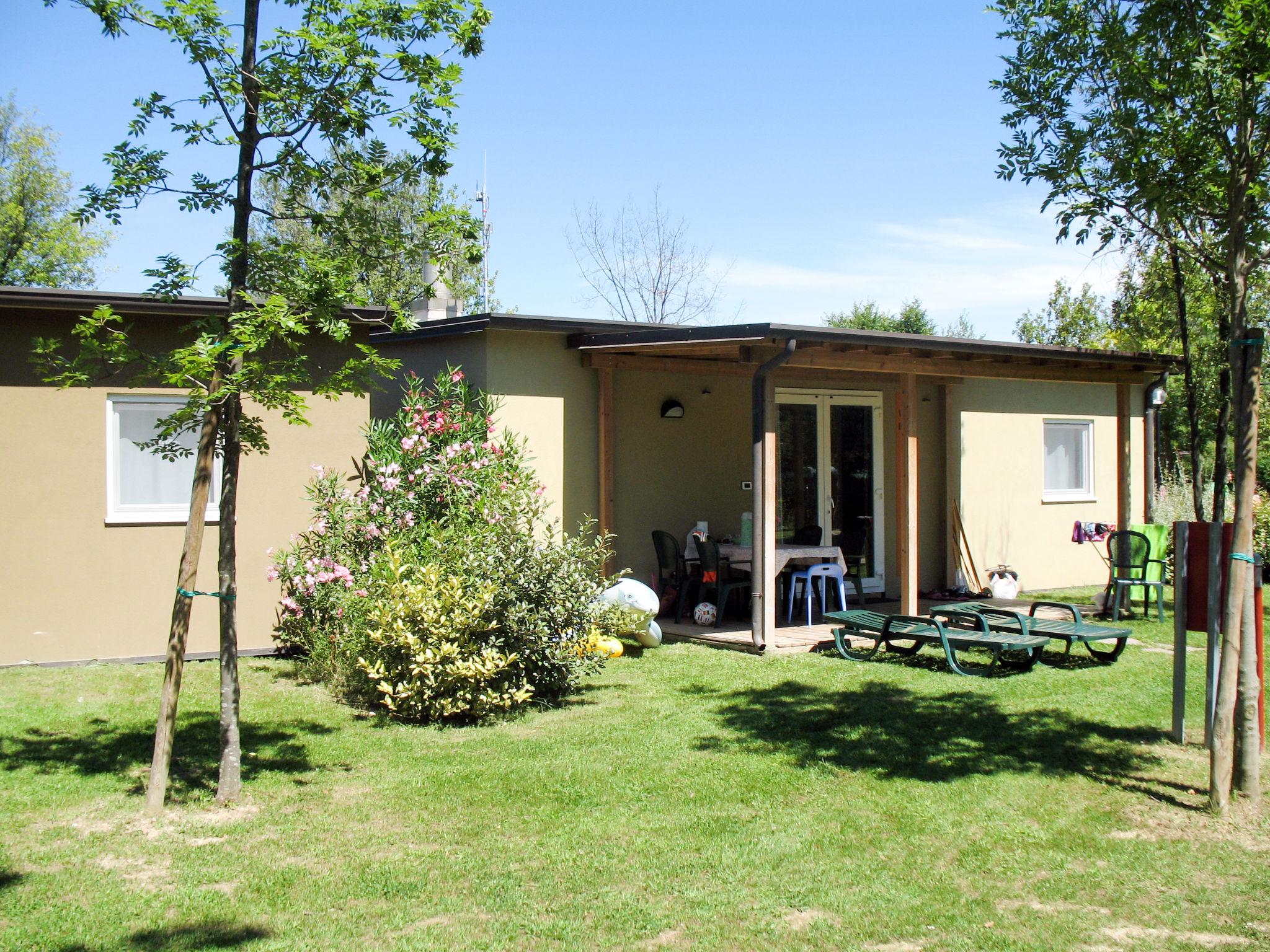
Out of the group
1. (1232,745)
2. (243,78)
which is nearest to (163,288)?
(243,78)

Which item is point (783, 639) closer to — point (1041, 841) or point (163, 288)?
point (1041, 841)

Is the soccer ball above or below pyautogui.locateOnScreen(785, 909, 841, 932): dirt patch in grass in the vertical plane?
above

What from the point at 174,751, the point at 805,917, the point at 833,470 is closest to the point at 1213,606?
the point at 805,917

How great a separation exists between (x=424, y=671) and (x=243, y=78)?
3.57 meters

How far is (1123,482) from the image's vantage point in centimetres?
1229

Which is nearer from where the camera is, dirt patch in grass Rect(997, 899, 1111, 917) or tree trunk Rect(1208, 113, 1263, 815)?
dirt patch in grass Rect(997, 899, 1111, 917)

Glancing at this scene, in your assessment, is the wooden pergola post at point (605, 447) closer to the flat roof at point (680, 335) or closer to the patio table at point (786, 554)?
the flat roof at point (680, 335)

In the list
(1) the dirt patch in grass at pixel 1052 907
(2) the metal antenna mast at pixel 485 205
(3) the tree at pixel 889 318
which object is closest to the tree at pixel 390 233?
(1) the dirt patch in grass at pixel 1052 907

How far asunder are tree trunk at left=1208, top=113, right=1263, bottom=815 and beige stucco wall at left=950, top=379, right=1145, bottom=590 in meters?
8.07

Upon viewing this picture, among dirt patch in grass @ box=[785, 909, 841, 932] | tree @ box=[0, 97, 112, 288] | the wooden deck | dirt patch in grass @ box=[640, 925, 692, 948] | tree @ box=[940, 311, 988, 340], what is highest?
tree @ box=[0, 97, 112, 288]

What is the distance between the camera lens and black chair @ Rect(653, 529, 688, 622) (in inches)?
413

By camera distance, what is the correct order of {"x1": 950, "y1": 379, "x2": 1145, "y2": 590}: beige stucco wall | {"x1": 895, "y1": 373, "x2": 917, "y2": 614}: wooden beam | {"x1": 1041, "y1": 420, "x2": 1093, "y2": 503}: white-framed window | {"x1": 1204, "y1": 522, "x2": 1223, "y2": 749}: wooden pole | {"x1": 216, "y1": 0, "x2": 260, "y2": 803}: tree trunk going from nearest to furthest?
{"x1": 216, "y1": 0, "x2": 260, "y2": 803}: tree trunk, {"x1": 1204, "y1": 522, "x2": 1223, "y2": 749}: wooden pole, {"x1": 895, "y1": 373, "x2": 917, "y2": 614}: wooden beam, {"x1": 950, "y1": 379, "x2": 1145, "y2": 590}: beige stucco wall, {"x1": 1041, "y1": 420, "x2": 1093, "y2": 503}: white-framed window

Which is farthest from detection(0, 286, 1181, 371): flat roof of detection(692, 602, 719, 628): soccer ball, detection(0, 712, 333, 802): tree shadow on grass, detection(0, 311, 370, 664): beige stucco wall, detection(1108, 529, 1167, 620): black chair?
detection(0, 712, 333, 802): tree shadow on grass

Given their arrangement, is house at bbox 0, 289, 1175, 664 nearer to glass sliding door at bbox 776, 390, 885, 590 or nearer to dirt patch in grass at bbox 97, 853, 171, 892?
glass sliding door at bbox 776, 390, 885, 590
